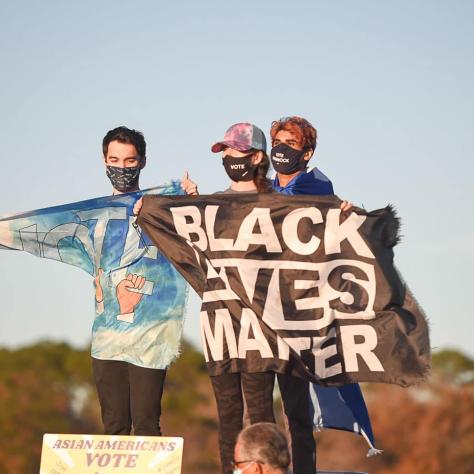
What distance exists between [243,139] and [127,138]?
989mm

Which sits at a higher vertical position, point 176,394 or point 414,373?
point 414,373

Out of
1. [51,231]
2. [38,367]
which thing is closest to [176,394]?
[38,367]

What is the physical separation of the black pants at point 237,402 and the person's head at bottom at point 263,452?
4.79 ft

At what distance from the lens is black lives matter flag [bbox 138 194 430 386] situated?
8.77 metres

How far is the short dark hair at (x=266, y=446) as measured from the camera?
663 centimetres

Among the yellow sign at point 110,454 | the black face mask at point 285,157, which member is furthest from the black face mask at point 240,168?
the yellow sign at point 110,454

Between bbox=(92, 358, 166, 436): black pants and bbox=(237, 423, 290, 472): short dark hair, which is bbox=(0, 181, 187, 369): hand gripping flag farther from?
bbox=(237, 423, 290, 472): short dark hair

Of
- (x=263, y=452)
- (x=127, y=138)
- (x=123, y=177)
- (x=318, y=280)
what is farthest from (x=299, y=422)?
(x=127, y=138)

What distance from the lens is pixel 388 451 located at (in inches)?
1998

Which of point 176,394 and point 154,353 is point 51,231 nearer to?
point 154,353

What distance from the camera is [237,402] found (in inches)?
328

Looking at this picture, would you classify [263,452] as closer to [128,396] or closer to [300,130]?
[128,396]

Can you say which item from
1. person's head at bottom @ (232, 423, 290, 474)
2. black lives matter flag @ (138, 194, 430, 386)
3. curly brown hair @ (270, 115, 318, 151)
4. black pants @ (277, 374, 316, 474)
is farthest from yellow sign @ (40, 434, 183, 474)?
curly brown hair @ (270, 115, 318, 151)

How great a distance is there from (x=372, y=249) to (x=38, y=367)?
60324 mm
